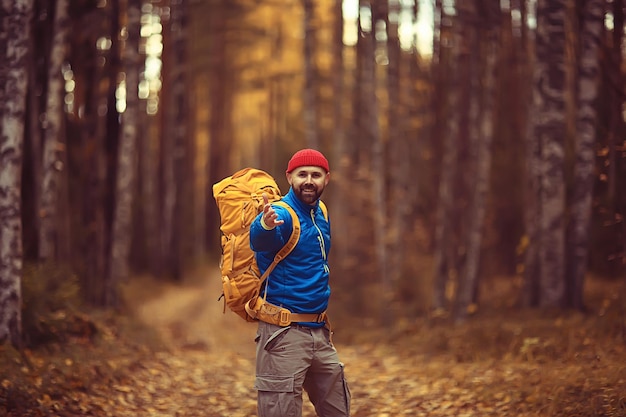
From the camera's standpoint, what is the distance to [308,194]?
17.1 ft

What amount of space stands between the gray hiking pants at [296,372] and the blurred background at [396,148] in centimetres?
415

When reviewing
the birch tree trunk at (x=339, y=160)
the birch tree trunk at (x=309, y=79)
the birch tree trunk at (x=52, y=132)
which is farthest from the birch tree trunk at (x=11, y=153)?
the birch tree trunk at (x=339, y=160)

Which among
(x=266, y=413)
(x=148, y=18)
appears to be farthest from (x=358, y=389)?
(x=148, y=18)

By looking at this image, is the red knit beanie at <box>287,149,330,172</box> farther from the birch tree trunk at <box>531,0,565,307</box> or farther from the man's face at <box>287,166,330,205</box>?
the birch tree trunk at <box>531,0,565,307</box>

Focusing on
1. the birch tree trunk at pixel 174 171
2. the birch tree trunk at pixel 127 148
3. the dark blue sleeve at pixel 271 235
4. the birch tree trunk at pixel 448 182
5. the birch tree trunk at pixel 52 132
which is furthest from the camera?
the birch tree trunk at pixel 174 171

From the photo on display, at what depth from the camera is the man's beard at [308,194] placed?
5230 millimetres

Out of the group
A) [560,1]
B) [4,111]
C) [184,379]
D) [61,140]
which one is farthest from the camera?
[61,140]

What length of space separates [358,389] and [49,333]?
12.4 feet

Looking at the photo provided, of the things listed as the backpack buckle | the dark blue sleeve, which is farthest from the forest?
the dark blue sleeve

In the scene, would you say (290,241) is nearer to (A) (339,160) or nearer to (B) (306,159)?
(B) (306,159)

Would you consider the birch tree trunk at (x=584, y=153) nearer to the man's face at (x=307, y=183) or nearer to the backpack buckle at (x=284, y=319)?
the man's face at (x=307, y=183)

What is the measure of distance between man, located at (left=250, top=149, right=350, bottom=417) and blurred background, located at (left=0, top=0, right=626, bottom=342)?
4164mm

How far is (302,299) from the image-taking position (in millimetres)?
5223

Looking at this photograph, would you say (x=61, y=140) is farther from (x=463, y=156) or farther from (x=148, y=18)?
(x=148, y=18)
